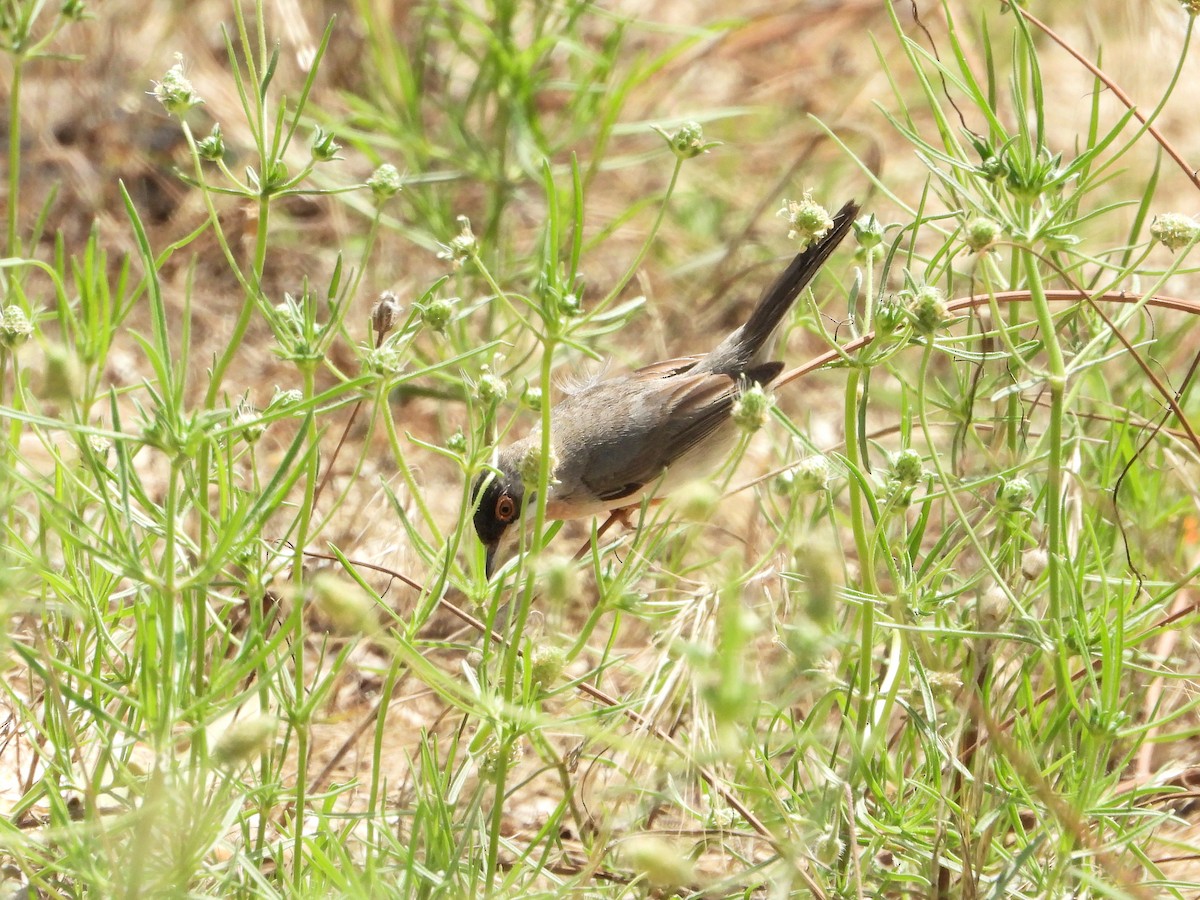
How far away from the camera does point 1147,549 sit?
13.2 ft

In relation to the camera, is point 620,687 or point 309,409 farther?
point 620,687

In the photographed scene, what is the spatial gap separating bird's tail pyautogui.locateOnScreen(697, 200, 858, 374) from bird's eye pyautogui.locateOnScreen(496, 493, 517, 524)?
139cm

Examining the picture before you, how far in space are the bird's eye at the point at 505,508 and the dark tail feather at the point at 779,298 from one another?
1387 mm

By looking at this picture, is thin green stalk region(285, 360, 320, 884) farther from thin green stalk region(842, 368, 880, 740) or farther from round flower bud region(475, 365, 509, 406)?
thin green stalk region(842, 368, 880, 740)

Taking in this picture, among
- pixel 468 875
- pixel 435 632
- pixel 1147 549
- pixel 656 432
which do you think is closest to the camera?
pixel 468 875

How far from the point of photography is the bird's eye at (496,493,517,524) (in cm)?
484

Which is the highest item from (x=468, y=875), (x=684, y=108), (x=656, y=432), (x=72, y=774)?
(x=684, y=108)

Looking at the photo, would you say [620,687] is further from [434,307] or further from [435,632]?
[434,307]

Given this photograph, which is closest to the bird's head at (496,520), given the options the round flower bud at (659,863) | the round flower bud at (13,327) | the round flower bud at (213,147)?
the round flower bud at (13,327)

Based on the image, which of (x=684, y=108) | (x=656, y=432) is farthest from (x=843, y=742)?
(x=684, y=108)

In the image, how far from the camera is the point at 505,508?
4895 mm

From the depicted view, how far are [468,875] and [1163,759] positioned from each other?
264 cm

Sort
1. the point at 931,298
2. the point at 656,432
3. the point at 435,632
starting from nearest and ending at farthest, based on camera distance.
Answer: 1. the point at 931,298
2. the point at 435,632
3. the point at 656,432

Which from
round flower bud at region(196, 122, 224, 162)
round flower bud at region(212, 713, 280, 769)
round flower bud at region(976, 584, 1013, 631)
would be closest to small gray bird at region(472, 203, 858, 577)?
round flower bud at region(976, 584, 1013, 631)
